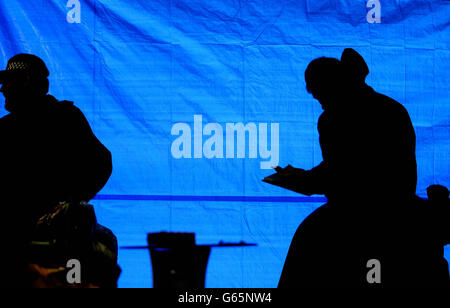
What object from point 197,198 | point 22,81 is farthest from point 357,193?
point 22,81

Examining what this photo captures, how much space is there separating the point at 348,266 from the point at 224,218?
1.12 metres

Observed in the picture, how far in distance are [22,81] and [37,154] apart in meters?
0.39

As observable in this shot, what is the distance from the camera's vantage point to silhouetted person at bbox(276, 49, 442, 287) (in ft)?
8.84

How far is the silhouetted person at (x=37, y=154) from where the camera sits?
9.50 feet

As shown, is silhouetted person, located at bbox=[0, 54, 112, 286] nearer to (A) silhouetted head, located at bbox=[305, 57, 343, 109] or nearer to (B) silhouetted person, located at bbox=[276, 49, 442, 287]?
(B) silhouetted person, located at bbox=[276, 49, 442, 287]

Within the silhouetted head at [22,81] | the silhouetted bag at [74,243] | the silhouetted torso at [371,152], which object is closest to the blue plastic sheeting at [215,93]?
the silhouetted head at [22,81]

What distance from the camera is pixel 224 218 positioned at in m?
3.68

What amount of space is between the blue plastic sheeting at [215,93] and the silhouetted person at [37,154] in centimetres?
60

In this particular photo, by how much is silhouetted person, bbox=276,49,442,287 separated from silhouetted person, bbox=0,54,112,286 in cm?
99

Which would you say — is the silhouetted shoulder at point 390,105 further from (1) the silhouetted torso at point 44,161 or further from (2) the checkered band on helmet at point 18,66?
(2) the checkered band on helmet at point 18,66

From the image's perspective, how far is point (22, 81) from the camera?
300cm
